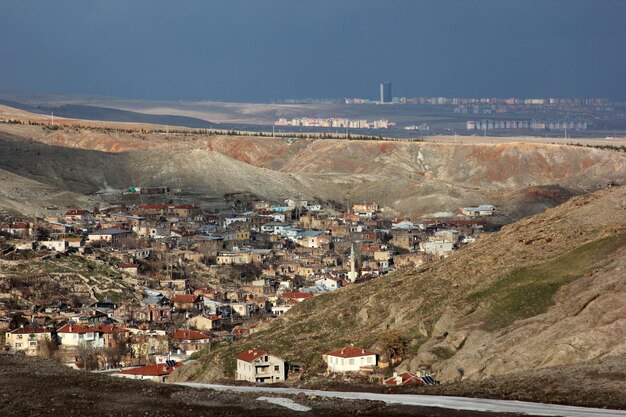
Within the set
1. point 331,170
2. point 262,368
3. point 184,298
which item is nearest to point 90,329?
point 184,298

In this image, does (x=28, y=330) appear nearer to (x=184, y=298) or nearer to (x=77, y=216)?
(x=184, y=298)

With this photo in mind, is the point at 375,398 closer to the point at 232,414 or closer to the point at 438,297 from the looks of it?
the point at 232,414

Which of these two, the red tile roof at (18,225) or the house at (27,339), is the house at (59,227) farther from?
the house at (27,339)

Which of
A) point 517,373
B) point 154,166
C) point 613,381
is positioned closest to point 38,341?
point 517,373

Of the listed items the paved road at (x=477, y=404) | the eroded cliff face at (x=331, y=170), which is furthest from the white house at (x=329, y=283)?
the eroded cliff face at (x=331, y=170)

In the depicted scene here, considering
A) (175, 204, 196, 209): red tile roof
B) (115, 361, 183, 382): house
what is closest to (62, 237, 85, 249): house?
(175, 204, 196, 209): red tile roof

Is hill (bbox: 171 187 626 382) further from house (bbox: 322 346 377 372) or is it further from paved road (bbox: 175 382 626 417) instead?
paved road (bbox: 175 382 626 417)
